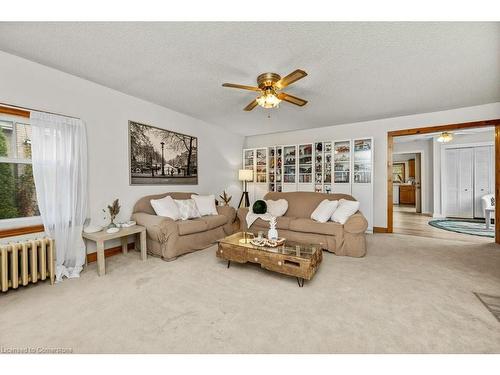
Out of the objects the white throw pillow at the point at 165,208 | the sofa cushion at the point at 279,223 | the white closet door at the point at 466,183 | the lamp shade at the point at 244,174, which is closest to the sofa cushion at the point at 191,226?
the white throw pillow at the point at 165,208

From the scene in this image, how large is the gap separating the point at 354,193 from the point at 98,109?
15.8 feet

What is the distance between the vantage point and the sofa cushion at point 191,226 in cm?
302

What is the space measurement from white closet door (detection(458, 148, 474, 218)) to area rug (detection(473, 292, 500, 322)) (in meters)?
5.34

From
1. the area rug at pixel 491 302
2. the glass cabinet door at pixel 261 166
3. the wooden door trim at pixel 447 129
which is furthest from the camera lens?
the glass cabinet door at pixel 261 166

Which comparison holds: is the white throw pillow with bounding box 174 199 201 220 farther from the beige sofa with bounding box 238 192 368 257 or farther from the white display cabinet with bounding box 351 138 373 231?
the white display cabinet with bounding box 351 138 373 231

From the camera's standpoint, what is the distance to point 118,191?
325 centimetres

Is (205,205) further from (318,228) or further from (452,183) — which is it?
(452,183)

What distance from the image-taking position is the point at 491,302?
1.83 metres

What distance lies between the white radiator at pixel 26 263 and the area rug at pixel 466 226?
669cm

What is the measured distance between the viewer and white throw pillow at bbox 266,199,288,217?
389cm

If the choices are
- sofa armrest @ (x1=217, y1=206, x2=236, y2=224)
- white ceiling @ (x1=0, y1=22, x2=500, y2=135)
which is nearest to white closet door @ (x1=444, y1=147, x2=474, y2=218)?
white ceiling @ (x1=0, y1=22, x2=500, y2=135)

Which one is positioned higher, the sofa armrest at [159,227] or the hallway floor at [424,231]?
the sofa armrest at [159,227]

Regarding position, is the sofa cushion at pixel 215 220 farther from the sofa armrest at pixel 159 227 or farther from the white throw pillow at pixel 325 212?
the white throw pillow at pixel 325 212
